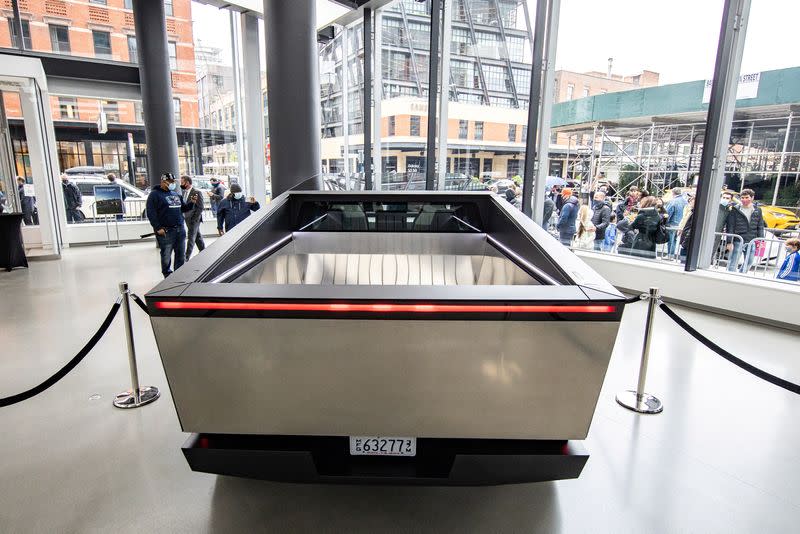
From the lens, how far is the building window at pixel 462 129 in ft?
24.1

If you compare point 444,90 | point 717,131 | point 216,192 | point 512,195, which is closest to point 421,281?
point 717,131

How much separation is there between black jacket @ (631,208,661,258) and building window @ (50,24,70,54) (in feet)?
35.4

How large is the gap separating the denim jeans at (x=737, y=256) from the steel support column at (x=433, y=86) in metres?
3.87

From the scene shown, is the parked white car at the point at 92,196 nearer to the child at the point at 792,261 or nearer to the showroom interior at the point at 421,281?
the showroom interior at the point at 421,281

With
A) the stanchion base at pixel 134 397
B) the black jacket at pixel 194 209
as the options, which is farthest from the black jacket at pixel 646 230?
the black jacket at pixel 194 209

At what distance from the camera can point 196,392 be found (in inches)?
59.9

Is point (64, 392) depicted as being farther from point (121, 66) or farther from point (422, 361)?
point (121, 66)

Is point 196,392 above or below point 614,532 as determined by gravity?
above

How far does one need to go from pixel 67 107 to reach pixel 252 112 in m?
3.84

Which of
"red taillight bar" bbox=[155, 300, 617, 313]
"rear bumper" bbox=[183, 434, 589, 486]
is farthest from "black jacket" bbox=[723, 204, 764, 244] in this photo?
"red taillight bar" bbox=[155, 300, 617, 313]

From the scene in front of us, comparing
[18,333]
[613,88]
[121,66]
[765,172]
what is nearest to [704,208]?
[765,172]

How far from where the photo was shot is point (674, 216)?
17.8 ft

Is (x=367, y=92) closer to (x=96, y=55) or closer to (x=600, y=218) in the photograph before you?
(x=600, y=218)

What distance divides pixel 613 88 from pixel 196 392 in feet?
20.9
